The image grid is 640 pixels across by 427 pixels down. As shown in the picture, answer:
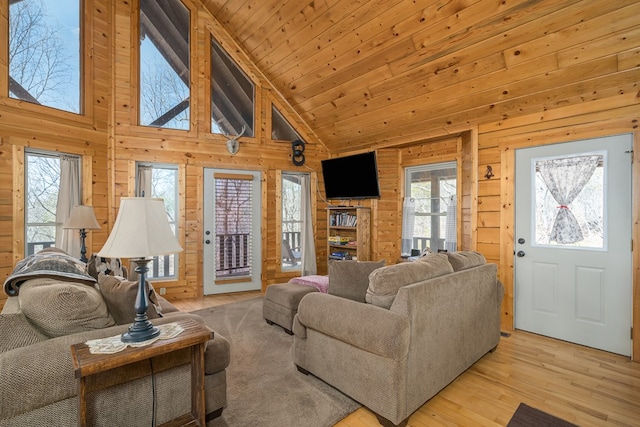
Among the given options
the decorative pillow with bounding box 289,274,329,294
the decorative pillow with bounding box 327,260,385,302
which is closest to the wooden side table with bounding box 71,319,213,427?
the decorative pillow with bounding box 327,260,385,302

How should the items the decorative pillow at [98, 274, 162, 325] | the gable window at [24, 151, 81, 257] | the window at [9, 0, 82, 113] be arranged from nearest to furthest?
1. the decorative pillow at [98, 274, 162, 325]
2. the window at [9, 0, 82, 113]
3. the gable window at [24, 151, 81, 257]

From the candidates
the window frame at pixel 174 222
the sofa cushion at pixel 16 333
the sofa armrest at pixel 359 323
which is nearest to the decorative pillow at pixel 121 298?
the sofa cushion at pixel 16 333

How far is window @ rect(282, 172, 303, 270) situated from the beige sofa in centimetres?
320

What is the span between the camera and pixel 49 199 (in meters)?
3.98

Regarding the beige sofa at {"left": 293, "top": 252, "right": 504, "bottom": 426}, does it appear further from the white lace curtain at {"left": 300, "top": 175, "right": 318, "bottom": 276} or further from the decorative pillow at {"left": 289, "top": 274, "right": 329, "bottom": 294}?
the white lace curtain at {"left": 300, "top": 175, "right": 318, "bottom": 276}

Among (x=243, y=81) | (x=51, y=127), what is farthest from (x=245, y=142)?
(x=51, y=127)

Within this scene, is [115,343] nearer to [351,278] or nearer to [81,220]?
[351,278]

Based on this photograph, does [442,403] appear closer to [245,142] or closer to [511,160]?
[511,160]

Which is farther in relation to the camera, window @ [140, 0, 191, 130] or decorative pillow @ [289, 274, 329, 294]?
window @ [140, 0, 191, 130]

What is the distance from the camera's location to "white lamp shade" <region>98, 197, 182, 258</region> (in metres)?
1.54

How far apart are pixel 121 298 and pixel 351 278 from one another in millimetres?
1569

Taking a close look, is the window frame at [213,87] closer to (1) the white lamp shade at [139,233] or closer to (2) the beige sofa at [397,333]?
(2) the beige sofa at [397,333]

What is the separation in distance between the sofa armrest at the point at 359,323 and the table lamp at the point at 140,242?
105 cm

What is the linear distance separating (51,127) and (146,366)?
12.3 ft
